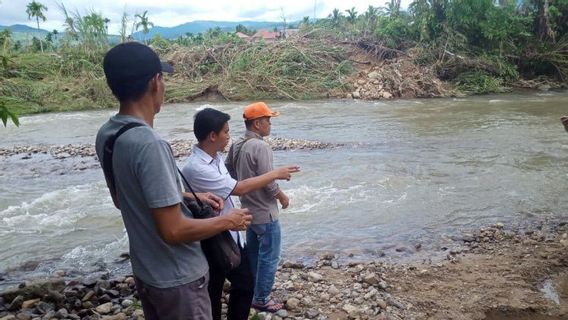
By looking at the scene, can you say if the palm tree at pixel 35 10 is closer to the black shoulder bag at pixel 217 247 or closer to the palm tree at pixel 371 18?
the palm tree at pixel 371 18

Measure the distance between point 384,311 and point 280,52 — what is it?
21290mm

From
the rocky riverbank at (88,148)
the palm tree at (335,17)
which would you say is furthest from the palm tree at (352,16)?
the rocky riverbank at (88,148)

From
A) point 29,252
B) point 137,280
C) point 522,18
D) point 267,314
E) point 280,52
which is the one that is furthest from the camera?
point 280,52

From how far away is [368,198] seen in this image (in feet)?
25.7

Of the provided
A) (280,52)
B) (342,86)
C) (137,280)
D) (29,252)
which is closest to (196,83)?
(280,52)

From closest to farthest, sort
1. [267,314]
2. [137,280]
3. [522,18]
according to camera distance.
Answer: [137,280] → [267,314] → [522,18]

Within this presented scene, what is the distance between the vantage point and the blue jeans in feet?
11.9

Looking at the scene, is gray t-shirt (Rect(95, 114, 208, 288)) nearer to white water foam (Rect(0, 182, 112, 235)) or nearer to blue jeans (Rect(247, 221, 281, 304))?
blue jeans (Rect(247, 221, 281, 304))

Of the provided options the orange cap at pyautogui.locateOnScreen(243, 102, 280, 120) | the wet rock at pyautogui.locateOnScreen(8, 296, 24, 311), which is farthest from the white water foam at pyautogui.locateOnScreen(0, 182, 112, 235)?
the orange cap at pyautogui.locateOnScreen(243, 102, 280, 120)

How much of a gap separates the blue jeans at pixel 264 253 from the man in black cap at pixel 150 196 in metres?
1.52

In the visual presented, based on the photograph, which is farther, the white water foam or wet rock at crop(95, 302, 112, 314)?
the white water foam

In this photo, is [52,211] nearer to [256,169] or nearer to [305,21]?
[256,169]

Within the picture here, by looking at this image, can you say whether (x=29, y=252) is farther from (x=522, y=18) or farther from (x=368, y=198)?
(x=522, y=18)

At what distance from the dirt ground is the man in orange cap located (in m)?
0.57
